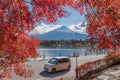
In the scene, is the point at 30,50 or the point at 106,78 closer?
the point at 30,50

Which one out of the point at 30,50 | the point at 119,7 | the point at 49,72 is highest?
the point at 119,7

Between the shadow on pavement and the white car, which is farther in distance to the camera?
the white car

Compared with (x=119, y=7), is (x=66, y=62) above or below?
below

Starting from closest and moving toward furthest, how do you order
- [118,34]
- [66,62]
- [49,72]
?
[118,34] → [49,72] → [66,62]

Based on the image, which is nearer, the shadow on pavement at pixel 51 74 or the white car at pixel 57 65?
the shadow on pavement at pixel 51 74

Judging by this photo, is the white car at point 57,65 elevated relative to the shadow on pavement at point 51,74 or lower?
elevated

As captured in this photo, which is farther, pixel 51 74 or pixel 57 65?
pixel 57 65

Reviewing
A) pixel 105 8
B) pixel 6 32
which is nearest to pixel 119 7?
pixel 105 8

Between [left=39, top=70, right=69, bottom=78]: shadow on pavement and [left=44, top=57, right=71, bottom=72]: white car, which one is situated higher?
[left=44, top=57, right=71, bottom=72]: white car

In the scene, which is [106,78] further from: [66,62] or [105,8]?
[66,62]

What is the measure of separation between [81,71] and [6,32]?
1593cm

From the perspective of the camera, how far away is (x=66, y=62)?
35.8m

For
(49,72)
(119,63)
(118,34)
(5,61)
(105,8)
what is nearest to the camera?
(105,8)

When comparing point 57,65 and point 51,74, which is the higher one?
point 57,65
